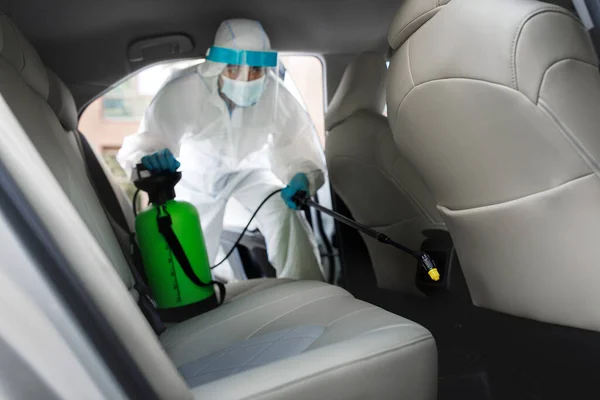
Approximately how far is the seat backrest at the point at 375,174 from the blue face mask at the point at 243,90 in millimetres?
279

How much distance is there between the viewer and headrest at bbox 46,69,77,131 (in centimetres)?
149

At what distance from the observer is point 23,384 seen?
1.67ft

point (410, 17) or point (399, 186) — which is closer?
point (410, 17)

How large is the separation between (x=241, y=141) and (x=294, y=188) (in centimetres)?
35

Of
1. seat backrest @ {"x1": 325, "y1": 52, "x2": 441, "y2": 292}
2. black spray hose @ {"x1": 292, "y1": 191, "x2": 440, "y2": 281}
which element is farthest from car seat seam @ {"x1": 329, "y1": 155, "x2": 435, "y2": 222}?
black spray hose @ {"x1": 292, "y1": 191, "x2": 440, "y2": 281}

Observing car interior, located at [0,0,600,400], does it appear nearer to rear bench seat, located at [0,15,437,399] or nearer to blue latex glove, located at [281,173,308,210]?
rear bench seat, located at [0,15,437,399]

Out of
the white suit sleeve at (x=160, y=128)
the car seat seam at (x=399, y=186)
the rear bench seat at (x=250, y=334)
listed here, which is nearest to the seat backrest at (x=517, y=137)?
the rear bench seat at (x=250, y=334)

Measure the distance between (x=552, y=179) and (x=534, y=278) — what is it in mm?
207

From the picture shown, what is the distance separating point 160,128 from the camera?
6.50 ft

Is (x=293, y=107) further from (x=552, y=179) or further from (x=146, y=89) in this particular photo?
(x=552, y=179)

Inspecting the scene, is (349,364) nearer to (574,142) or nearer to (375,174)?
(574,142)

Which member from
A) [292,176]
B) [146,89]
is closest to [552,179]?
[292,176]

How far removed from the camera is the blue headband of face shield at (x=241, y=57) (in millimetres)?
1820

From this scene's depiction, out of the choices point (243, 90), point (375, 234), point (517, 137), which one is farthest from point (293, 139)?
point (517, 137)
